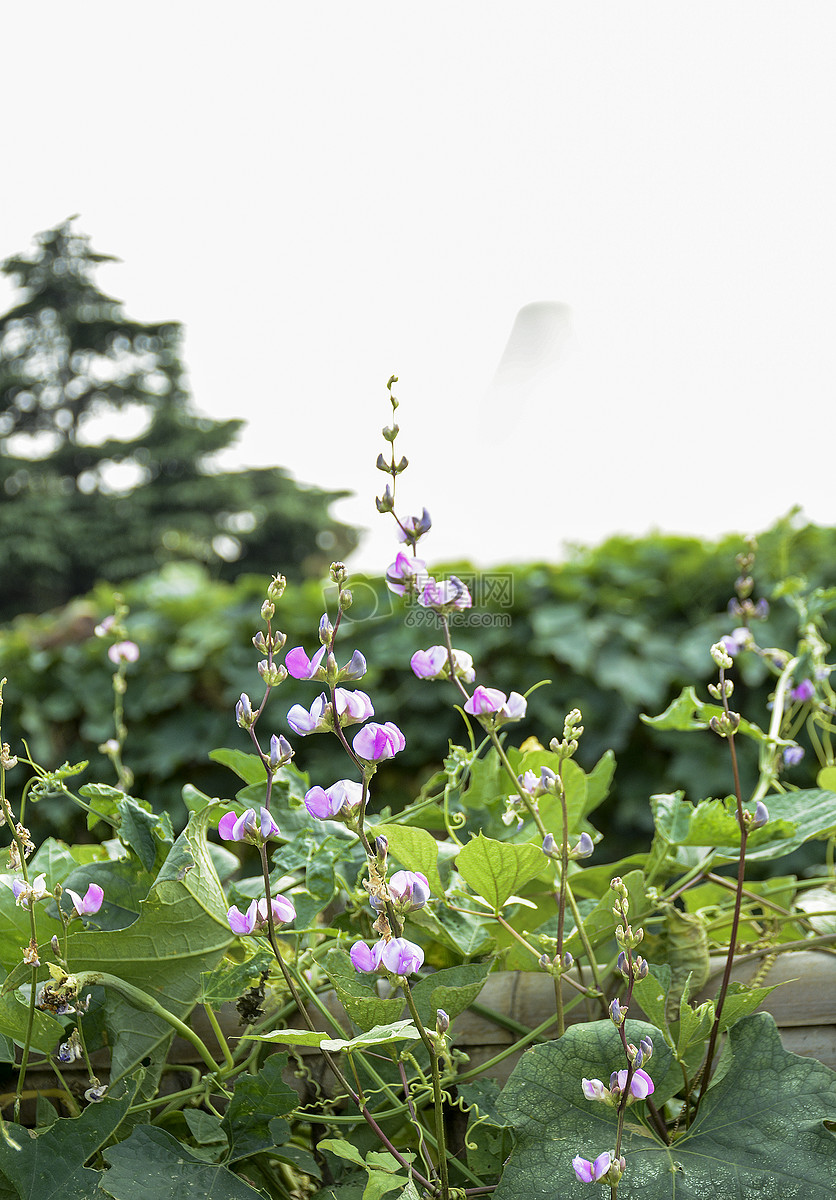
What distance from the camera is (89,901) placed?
712 millimetres

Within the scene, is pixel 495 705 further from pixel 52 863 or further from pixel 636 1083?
pixel 52 863

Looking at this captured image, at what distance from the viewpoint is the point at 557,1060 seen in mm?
631

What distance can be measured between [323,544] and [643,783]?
1990cm

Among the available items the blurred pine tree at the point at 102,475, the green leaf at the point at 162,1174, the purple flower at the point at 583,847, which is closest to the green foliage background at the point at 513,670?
the purple flower at the point at 583,847

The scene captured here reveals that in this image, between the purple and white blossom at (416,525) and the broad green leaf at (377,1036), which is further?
the purple and white blossom at (416,525)

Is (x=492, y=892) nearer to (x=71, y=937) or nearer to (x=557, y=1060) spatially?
(x=557, y=1060)

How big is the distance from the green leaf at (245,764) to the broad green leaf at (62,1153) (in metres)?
0.30

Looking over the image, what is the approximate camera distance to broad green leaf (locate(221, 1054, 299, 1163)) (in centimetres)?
65

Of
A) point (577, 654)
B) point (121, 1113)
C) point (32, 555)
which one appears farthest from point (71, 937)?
point (32, 555)

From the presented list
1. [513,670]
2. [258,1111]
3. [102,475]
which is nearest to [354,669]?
[258,1111]

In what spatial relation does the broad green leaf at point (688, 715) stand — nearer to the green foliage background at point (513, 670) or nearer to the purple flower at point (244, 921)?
the purple flower at point (244, 921)

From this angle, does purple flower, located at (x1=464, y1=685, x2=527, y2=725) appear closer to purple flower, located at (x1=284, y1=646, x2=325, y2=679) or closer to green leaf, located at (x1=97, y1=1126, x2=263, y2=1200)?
purple flower, located at (x1=284, y1=646, x2=325, y2=679)

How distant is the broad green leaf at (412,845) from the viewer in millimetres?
684

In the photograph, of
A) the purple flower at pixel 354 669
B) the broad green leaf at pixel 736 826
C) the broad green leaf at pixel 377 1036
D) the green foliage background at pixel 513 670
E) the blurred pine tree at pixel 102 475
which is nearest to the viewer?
the broad green leaf at pixel 377 1036
